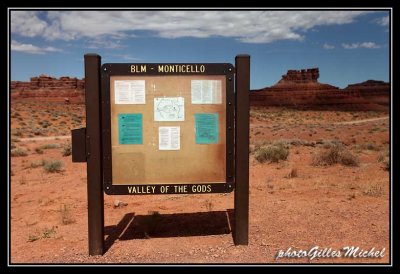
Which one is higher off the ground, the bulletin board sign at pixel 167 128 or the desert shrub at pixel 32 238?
the bulletin board sign at pixel 167 128

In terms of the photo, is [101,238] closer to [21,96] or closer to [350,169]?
[350,169]

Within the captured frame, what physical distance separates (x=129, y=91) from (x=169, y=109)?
1.83ft

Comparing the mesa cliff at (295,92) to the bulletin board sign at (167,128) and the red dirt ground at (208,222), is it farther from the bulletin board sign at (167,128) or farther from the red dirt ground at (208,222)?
the bulletin board sign at (167,128)

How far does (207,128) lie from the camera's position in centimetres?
473

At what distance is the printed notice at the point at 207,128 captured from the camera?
471cm

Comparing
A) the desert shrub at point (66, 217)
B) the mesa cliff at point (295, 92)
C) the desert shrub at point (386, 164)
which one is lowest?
the desert shrub at point (66, 217)

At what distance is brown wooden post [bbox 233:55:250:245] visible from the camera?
177 inches

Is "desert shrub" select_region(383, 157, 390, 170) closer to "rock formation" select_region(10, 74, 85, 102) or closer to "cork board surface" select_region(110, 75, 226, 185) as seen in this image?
"cork board surface" select_region(110, 75, 226, 185)

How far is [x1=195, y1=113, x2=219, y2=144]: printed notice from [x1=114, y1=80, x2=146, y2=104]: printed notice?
0.78 meters

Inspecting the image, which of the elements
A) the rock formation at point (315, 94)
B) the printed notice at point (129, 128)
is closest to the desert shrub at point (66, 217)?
the printed notice at point (129, 128)

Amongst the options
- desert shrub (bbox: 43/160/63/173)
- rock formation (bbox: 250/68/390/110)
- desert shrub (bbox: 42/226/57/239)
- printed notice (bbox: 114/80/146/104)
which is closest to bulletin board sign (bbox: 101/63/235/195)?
printed notice (bbox: 114/80/146/104)

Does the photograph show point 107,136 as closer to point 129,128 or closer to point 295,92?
point 129,128

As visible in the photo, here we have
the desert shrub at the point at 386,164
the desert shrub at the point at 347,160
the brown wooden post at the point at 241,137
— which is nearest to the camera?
the brown wooden post at the point at 241,137

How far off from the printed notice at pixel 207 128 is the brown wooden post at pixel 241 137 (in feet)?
1.03
